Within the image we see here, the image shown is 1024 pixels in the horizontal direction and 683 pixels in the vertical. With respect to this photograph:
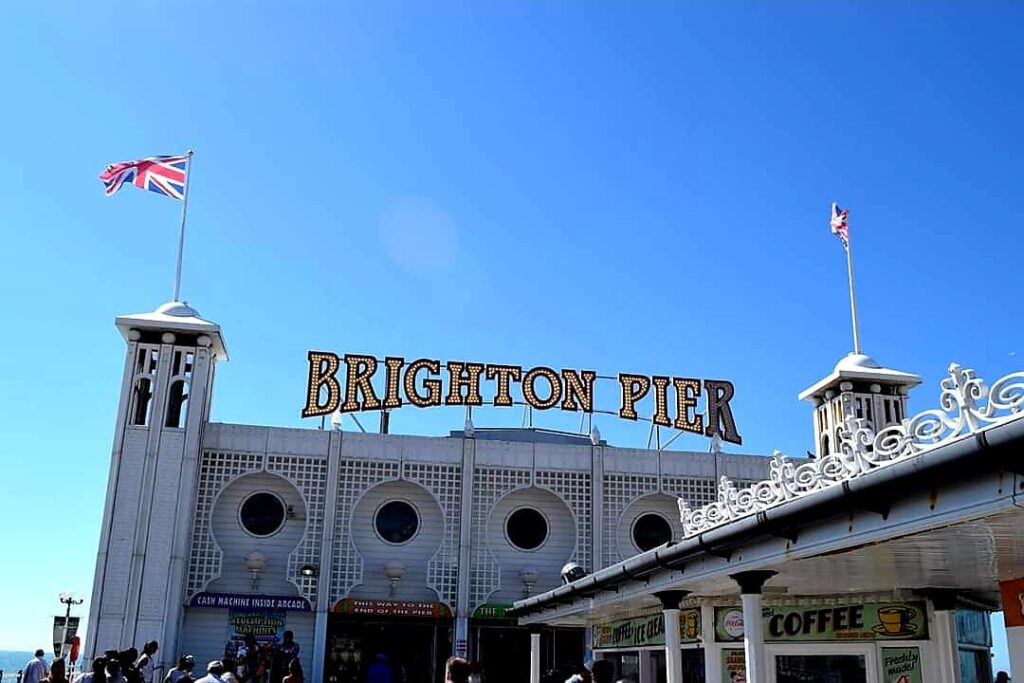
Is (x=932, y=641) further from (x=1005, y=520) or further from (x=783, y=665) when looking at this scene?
(x=1005, y=520)

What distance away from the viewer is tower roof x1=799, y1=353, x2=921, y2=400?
96.7 ft

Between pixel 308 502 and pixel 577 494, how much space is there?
7.63 meters

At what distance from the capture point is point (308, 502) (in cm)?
2669

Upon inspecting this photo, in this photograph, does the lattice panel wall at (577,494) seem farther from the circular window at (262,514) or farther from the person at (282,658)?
the person at (282,658)

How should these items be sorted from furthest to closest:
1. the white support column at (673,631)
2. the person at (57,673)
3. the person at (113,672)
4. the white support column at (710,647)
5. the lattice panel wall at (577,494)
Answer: the lattice panel wall at (577,494) → the white support column at (710,647) → the white support column at (673,631) → the person at (113,672) → the person at (57,673)

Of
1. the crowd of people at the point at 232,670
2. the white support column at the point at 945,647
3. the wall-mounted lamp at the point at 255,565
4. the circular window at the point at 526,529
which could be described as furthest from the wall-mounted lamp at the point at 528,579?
the white support column at the point at 945,647

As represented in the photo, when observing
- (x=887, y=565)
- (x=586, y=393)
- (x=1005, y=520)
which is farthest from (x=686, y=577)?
(x=586, y=393)

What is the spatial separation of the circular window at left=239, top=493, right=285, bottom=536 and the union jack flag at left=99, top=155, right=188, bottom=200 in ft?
30.2

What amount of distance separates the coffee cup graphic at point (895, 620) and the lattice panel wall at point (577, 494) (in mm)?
14934

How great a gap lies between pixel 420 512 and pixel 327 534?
276cm

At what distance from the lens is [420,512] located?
27750 mm

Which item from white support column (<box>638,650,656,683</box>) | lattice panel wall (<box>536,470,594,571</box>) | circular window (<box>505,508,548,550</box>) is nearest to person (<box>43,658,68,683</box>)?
white support column (<box>638,650,656,683</box>)

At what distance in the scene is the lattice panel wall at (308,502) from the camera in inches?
1027

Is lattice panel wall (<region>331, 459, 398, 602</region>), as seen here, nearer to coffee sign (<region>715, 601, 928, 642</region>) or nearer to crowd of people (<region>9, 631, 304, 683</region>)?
crowd of people (<region>9, 631, 304, 683</region>)
